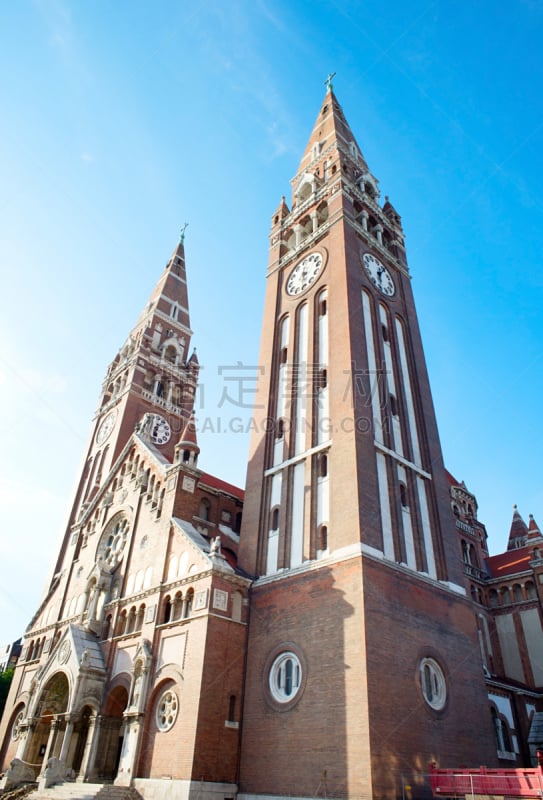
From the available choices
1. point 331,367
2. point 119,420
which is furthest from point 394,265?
point 119,420

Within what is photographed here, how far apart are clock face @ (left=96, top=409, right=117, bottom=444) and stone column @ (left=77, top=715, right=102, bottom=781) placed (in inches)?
919

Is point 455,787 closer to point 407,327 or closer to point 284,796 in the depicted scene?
point 284,796

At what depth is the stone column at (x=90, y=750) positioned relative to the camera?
23.6 meters

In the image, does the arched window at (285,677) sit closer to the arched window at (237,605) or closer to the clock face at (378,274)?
the arched window at (237,605)

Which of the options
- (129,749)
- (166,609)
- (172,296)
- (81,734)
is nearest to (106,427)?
(172,296)

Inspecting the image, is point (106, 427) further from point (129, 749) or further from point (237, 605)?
point (129, 749)

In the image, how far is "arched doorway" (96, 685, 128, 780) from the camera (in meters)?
24.4

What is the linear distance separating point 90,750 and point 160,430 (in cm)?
2414

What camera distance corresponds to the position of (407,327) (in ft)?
109

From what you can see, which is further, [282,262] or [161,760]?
[282,262]

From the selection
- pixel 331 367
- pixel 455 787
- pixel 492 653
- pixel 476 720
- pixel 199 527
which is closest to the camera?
pixel 455 787

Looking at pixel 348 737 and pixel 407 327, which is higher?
pixel 407 327

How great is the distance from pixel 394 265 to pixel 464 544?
19639 mm

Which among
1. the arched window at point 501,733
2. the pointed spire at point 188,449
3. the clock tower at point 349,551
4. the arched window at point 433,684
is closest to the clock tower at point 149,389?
the pointed spire at point 188,449
